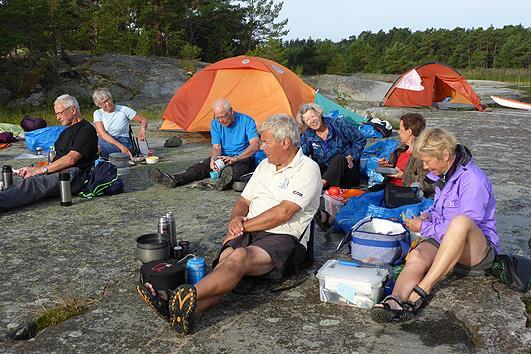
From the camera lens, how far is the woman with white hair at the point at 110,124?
7637 mm

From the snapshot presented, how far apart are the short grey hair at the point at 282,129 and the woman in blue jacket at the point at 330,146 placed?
2154mm

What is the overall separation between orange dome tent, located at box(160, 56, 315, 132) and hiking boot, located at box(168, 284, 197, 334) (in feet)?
23.1

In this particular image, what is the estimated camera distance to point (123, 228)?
4.86 m

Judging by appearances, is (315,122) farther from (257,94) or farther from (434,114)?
(434,114)

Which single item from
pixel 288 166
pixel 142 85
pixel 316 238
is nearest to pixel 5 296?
pixel 288 166

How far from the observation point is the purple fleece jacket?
328 centimetres

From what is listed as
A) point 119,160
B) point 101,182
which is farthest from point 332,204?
point 119,160

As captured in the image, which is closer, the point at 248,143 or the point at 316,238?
the point at 316,238

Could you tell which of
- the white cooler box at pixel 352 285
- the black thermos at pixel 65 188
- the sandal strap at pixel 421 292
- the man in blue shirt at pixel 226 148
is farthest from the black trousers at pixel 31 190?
the sandal strap at pixel 421 292

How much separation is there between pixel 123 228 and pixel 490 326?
324cm

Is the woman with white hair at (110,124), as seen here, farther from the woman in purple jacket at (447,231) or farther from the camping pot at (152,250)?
the woman in purple jacket at (447,231)

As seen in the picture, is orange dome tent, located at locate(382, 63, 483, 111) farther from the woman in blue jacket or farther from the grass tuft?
the grass tuft

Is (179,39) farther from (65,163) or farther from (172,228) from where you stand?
(172,228)

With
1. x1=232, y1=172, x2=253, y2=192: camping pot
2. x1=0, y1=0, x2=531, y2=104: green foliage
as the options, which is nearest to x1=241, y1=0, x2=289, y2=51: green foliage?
x1=0, y1=0, x2=531, y2=104: green foliage
